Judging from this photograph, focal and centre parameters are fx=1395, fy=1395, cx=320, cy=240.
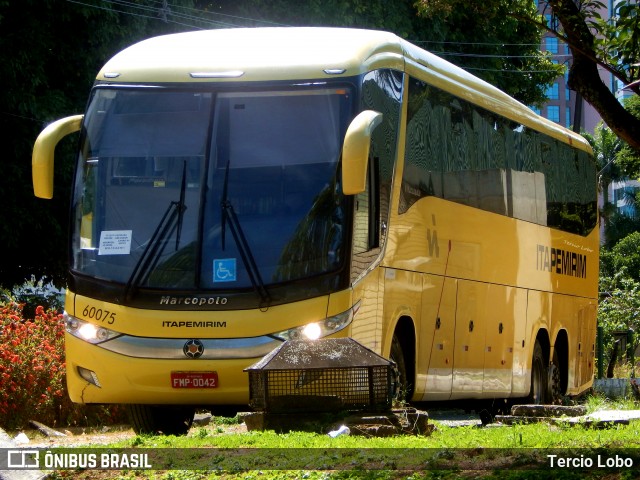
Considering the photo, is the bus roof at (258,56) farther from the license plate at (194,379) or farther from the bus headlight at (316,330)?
the license plate at (194,379)

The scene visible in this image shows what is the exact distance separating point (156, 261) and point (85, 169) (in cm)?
126

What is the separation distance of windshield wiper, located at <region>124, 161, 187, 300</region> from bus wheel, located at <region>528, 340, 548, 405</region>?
8.40 metres

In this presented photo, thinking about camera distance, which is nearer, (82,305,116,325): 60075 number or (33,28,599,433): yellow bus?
(33,28,599,433): yellow bus

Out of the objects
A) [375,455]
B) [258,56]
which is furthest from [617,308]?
[375,455]

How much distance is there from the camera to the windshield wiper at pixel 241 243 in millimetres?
12883

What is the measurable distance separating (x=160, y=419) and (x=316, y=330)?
7.88 feet

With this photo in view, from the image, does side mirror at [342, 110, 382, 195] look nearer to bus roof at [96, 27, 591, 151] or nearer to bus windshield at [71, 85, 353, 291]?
bus windshield at [71, 85, 353, 291]

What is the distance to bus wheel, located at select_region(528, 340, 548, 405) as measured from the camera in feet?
66.4

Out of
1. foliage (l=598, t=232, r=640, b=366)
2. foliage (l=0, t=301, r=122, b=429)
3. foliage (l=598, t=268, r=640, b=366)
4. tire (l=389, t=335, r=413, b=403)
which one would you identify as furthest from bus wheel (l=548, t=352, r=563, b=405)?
foliage (l=598, t=268, r=640, b=366)

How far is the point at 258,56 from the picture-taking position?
45.1 feet

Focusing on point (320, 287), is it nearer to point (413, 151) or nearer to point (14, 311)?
point (413, 151)

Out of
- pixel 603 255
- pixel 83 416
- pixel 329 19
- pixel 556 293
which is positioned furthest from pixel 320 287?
pixel 603 255

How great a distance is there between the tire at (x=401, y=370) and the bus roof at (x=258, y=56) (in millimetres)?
2907

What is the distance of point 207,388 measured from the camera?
42.8 feet
